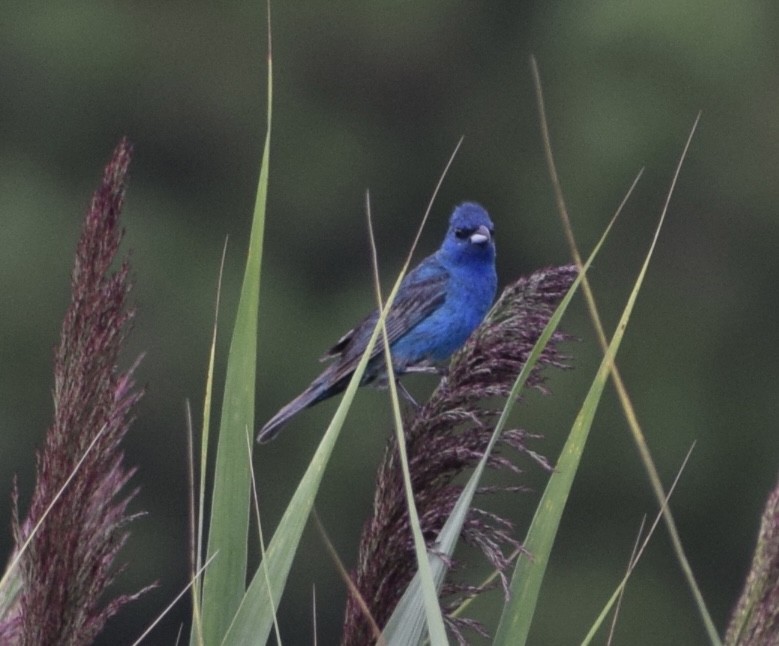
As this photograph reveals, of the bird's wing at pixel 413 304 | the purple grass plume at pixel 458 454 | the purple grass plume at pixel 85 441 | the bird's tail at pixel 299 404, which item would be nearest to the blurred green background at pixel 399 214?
the bird's wing at pixel 413 304

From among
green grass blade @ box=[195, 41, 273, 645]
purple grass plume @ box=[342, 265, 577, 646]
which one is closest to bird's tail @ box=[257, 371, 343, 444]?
purple grass plume @ box=[342, 265, 577, 646]

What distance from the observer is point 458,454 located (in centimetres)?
232

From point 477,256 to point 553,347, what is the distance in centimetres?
339

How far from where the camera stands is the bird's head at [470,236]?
579cm

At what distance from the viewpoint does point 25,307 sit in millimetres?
20031

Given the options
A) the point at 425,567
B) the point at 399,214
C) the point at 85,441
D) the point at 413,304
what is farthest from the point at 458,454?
the point at 399,214

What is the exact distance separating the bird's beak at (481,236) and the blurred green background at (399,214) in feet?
39.4

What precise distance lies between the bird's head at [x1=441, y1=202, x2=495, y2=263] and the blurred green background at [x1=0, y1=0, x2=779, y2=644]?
11.9m

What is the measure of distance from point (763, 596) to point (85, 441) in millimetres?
692

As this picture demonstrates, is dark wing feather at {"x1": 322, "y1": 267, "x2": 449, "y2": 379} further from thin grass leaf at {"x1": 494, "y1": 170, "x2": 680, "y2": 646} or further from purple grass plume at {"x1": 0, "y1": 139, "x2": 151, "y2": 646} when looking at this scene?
purple grass plume at {"x1": 0, "y1": 139, "x2": 151, "y2": 646}

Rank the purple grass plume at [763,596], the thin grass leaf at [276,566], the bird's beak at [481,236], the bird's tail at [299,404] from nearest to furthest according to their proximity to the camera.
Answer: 1. the purple grass plume at [763,596]
2. the thin grass leaf at [276,566]
3. the bird's tail at [299,404]
4. the bird's beak at [481,236]

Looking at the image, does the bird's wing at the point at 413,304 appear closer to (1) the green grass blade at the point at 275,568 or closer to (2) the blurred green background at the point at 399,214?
(1) the green grass blade at the point at 275,568

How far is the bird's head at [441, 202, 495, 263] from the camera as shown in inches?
228

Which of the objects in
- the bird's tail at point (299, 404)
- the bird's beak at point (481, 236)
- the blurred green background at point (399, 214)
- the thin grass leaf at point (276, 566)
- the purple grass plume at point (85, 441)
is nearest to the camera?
the purple grass plume at point (85, 441)
